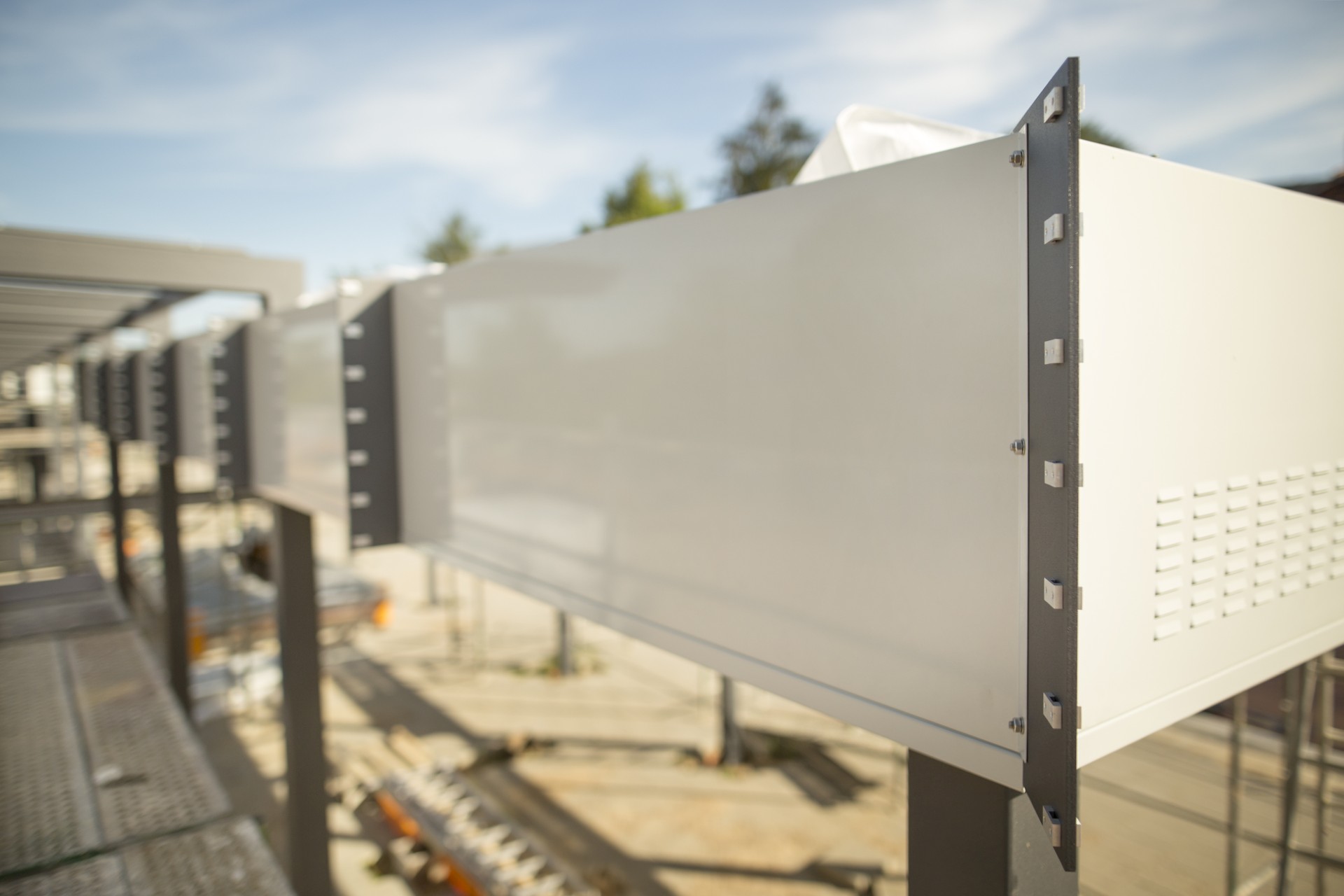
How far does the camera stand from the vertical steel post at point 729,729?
29.0 feet

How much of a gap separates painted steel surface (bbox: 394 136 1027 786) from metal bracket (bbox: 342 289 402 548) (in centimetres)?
75

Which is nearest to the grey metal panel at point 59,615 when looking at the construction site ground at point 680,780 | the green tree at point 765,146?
the construction site ground at point 680,780

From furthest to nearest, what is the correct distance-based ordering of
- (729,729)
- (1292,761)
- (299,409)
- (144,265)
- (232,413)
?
(729,729) → (144,265) → (232,413) → (1292,761) → (299,409)

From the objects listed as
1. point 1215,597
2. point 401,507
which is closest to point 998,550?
point 1215,597

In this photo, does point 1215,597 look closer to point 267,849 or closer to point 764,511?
point 764,511

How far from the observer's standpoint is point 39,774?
3.12 metres

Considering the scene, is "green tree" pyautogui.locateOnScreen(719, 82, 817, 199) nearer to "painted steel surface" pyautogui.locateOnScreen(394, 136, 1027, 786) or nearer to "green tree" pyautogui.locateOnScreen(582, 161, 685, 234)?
"green tree" pyautogui.locateOnScreen(582, 161, 685, 234)

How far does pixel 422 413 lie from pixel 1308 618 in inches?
104

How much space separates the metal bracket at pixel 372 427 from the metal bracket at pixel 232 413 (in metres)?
1.81

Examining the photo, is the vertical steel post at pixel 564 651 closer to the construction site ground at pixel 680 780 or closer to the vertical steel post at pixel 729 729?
the construction site ground at pixel 680 780

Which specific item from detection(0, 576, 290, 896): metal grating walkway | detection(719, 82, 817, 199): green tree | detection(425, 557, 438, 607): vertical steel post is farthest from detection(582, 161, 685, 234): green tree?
detection(0, 576, 290, 896): metal grating walkway

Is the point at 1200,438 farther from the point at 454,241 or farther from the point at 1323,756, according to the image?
the point at 454,241

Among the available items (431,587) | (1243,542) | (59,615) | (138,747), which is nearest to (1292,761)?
(1243,542)

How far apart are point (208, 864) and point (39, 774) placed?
124 cm
